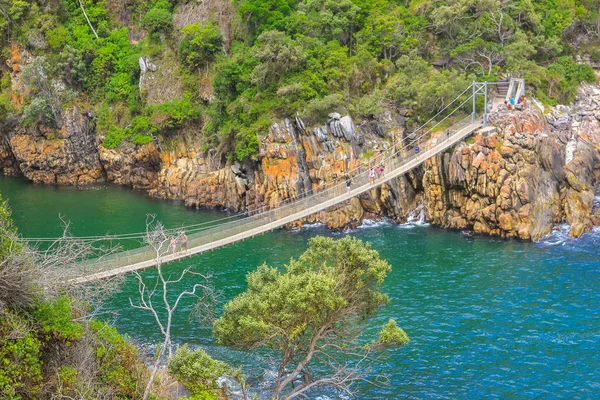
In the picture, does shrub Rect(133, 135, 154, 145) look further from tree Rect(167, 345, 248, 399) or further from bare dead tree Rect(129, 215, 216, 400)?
tree Rect(167, 345, 248, 399)

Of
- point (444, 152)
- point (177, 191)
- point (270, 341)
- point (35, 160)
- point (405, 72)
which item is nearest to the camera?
point (270, 341)

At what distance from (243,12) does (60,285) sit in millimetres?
33923

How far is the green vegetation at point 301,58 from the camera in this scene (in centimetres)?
4525

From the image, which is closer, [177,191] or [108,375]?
[108,375]

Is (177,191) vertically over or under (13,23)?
under

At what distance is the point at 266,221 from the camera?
115ft

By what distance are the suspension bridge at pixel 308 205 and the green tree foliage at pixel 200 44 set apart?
16.2 meters

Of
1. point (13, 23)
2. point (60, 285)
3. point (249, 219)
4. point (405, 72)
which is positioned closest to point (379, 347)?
point (60, 285)

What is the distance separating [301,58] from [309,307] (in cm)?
2766

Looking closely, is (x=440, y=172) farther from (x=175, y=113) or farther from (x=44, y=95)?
(x=44, y=95)

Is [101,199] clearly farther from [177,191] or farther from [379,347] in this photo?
[379,347]

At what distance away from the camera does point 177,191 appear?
1989 inches

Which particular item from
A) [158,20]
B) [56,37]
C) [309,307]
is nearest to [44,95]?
[56,37]

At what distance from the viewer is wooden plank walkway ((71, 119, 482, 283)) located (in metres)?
28.7
